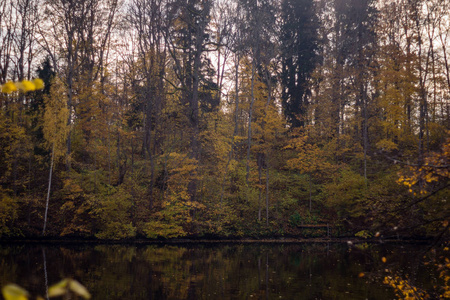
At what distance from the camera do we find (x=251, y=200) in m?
23.1

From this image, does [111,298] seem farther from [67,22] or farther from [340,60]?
[340,60]

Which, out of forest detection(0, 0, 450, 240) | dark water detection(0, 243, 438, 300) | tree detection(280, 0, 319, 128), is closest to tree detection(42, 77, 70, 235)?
forest detection(0, 0, 450, 240)

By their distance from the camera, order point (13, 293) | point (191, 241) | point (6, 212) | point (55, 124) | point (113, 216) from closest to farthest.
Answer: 1. point (13, 293)
2. point (6, 212)
3. point (113, 216)
4. point (55, 124)
5. point (191, 241)

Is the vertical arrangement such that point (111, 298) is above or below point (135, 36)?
below

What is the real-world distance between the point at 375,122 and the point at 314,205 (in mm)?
7776

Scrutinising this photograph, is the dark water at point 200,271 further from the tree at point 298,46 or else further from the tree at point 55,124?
the tree at point 298,46

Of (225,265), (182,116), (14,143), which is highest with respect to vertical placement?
(182,116)

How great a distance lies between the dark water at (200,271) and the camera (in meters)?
9.91

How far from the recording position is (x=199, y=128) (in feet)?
79.0

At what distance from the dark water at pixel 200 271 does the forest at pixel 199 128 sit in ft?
8.82

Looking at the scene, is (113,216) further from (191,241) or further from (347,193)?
(347,193)

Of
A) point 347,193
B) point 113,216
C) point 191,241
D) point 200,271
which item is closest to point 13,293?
point 200,271

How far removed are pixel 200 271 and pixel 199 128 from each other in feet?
41.6

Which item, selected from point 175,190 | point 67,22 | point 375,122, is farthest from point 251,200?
point 67,22
